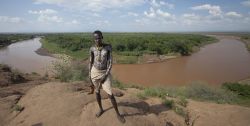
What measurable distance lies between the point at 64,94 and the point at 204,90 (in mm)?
7478

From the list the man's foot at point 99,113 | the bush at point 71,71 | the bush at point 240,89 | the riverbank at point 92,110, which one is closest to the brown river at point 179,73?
the bush at point 240,89

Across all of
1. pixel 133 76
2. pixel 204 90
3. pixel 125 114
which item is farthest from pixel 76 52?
pixel 125 114

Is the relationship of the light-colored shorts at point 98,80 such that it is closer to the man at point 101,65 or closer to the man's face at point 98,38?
the man at point 101,65

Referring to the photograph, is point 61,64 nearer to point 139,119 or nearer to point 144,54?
point 139,119

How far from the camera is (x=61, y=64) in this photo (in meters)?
13.9

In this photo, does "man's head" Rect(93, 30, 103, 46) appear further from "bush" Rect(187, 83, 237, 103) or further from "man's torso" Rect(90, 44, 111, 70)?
"bush" Rect(187, 83, 237, 103)

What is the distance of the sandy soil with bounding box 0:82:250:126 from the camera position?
18.7ft

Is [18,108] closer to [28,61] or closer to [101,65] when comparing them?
[101,65]

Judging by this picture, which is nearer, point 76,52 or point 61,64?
point 61,64

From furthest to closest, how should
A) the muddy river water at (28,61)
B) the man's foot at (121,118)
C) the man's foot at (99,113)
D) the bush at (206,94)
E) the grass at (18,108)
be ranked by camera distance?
1. the muddy river water at (28,61)
2. the bush at (206,94)
3. the grass at (18,108)
4. the man's foot at (99,113)
5. the man's foot at (121,118)

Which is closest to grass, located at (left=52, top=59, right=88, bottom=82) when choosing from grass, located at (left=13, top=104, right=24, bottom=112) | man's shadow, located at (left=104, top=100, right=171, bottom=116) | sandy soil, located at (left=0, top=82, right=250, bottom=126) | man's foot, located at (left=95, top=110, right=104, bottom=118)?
sandy soil, located at (left=0, top=82, right=250, bottom=126)

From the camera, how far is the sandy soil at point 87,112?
5688 millimetres

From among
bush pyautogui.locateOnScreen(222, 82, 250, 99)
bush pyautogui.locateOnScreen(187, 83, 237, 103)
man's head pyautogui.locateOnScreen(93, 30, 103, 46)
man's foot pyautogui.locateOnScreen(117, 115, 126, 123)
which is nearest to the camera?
man's head pyautogui.locateOnScreen(93, 30, 103, 46)

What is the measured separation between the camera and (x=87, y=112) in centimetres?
588
